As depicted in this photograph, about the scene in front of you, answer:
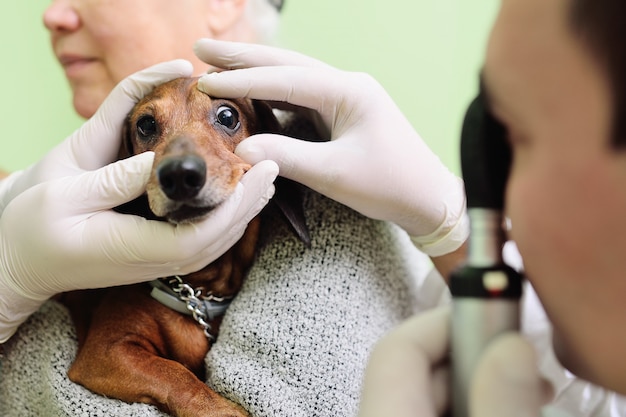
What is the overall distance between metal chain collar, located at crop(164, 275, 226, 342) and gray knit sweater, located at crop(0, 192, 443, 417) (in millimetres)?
70

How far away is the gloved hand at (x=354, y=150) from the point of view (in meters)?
1.01

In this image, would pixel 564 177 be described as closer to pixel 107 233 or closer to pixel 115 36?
pixel 107 233

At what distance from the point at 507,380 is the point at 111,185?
75 cm

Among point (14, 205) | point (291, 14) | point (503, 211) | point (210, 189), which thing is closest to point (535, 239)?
point (503, 211)

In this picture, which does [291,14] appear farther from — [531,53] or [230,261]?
[531,53]

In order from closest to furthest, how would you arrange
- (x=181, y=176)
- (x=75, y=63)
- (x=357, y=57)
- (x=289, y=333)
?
1. (x=181, y=176)
2. (x=289, y=333)
3. (x=75, y=63)
4. (x=357, y=57)

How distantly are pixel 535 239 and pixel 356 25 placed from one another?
1.69 m

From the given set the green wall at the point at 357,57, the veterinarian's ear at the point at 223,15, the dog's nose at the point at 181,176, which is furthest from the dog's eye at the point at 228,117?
the green wall at the point at 357,57

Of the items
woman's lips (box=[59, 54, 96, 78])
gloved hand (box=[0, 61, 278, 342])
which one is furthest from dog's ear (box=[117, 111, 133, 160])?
woman's lips (box=[59, 54, 96, 78])

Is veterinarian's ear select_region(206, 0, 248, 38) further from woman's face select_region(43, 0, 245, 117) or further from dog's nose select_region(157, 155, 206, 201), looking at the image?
dog's nose select_region(157, 155, 206, 201)

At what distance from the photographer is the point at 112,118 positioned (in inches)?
44.6

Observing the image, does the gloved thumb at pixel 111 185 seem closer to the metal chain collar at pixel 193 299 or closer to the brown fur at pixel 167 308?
the brown fur at pixel 167 308

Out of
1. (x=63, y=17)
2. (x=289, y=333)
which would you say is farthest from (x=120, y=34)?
(x=289, y=333)

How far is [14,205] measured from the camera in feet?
3.39
